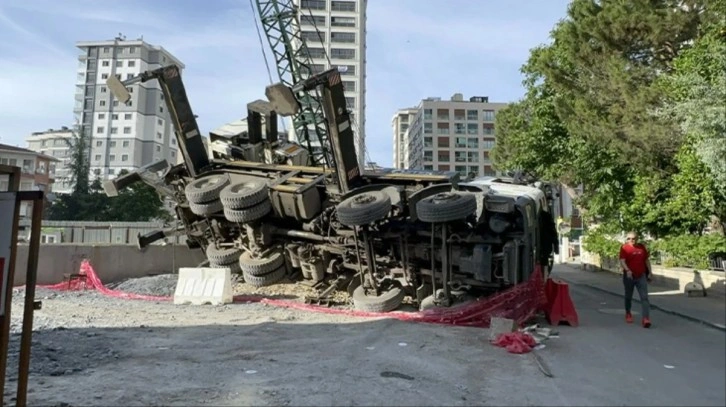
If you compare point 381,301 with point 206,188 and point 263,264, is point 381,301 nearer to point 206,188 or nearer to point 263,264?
point 263,264

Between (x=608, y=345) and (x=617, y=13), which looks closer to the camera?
(x=608, y=345)

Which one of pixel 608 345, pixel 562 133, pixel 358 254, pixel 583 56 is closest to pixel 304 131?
pixel 562 133

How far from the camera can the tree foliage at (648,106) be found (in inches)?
428

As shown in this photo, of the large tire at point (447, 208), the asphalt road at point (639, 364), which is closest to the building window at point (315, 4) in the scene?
the large tire at point (447, 208)

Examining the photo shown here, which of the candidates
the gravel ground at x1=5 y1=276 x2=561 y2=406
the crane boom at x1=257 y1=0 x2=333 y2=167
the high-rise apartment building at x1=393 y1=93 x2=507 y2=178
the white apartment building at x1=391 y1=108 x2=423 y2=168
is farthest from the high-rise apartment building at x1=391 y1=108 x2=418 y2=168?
the gravel ground at x1=5 y1=276 x2=561 y2=406

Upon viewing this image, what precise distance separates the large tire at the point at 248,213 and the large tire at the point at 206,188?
936 mm

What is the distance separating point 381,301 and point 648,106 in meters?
9.69

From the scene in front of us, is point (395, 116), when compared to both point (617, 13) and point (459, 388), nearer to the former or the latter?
point (617, 13)

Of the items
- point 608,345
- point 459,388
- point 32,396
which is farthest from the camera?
point 608,345

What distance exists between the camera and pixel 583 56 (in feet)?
57.8

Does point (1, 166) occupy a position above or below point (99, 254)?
above

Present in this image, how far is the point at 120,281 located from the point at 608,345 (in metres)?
13.5

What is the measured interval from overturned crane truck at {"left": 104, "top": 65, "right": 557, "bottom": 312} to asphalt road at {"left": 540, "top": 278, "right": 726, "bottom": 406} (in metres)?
1.90

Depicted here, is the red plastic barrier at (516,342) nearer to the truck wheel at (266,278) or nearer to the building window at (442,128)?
the truck wheel at (266,278)
